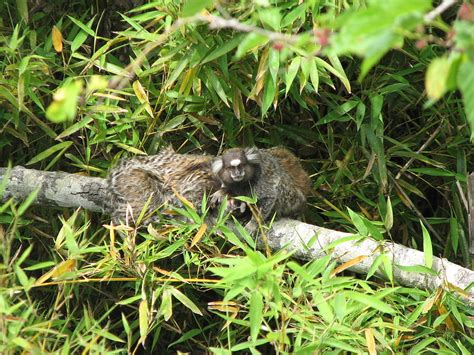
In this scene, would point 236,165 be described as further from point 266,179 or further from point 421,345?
point 421,345

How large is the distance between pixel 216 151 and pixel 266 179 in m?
0.67

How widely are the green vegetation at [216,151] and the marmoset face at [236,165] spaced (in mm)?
238

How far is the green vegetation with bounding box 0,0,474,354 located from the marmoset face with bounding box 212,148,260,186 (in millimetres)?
238

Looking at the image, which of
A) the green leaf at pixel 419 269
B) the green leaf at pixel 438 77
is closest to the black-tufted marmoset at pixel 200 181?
the green leaf at pixel 419 269

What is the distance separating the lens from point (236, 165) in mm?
4688

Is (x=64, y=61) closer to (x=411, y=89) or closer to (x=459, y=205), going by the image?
(x=411, y=89)

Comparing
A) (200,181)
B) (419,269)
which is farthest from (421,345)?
(200,181)

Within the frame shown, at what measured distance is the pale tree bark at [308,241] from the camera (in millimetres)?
3967

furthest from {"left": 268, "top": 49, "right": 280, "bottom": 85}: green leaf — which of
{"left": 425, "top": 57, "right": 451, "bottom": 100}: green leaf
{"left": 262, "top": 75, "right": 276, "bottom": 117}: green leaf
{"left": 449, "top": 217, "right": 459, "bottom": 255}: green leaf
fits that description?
{"left": 425, "top": 57, "right": 451, "bottom": 100}: green leaf

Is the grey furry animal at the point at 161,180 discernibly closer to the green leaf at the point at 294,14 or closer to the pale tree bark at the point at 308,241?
the pale tree bark at the point at 308,241

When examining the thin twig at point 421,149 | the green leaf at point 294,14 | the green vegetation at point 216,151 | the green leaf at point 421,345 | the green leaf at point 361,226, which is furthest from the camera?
the thin twig at point 421,149

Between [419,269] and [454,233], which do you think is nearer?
[419,269]

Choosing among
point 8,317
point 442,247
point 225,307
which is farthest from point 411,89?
point 8,317

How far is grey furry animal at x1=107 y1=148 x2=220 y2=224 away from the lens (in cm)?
478
